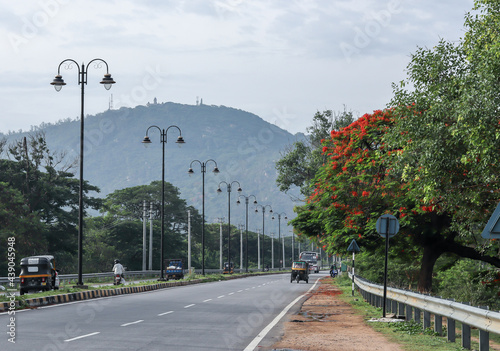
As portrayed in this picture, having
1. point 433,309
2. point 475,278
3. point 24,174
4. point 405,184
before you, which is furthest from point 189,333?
point 24,174

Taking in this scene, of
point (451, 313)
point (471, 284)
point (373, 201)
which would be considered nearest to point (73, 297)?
point (373, 201)

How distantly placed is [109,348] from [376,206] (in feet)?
62.0

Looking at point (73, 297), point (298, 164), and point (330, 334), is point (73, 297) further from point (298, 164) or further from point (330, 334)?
point (298, 164)

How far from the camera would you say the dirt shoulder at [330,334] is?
13.0 meters

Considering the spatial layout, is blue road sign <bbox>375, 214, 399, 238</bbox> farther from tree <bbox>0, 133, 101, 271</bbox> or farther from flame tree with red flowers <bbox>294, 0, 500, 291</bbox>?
tree <bbox>0, 133, 101, 271</bbox>

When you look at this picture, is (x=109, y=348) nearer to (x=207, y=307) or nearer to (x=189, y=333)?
(x=189, y=333)

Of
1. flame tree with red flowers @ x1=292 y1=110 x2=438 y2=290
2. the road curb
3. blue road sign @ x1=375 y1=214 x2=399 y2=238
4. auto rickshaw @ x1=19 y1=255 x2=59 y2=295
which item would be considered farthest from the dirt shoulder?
auto rickshaw @ x1=19 y1=255 x2=59 y2=295

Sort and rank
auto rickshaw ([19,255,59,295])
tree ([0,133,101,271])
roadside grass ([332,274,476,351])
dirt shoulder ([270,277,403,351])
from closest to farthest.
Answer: roadside grass ([332,274,476,351]) < dirt shoulder ([270,277,403,351]) < auto rickshaw ([19,255,59,295]) < tree ([0,133,101,271])

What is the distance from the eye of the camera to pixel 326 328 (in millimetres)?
16594

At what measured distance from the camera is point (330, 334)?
1516 cm

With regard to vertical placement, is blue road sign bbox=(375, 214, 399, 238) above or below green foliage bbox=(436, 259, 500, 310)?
above

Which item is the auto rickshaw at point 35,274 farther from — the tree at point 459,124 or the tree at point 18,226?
the tree at point 18,226

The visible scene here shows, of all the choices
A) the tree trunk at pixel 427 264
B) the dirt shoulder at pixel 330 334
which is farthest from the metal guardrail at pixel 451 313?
the tree trunk at pixel 427 264

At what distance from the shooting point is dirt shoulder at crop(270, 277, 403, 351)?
13.0 meters
